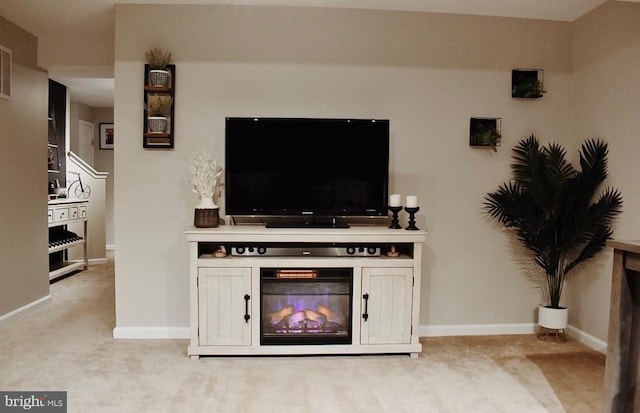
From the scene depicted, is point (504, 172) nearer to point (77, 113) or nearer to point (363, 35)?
point (363, 35)

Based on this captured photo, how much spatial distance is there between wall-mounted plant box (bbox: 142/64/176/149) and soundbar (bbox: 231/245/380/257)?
101cm

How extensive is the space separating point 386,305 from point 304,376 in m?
0.72

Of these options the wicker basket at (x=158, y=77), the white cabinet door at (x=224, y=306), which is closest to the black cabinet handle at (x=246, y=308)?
the white cabinet door at (x=224, y=306)

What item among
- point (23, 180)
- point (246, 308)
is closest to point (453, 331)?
point (246, 308)

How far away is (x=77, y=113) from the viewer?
7.09 metres

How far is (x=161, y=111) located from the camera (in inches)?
126

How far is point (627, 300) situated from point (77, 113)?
7612mm

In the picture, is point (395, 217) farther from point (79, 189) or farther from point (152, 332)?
point (79, 189)

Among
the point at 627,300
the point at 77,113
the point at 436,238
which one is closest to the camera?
the point at 627,300

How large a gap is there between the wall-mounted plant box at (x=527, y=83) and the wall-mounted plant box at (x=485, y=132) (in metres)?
0.26

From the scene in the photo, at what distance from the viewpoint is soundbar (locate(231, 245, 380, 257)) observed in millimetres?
2945

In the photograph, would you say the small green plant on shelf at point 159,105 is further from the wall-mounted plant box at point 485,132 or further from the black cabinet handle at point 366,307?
the wall-mounted plant box at point 485,132

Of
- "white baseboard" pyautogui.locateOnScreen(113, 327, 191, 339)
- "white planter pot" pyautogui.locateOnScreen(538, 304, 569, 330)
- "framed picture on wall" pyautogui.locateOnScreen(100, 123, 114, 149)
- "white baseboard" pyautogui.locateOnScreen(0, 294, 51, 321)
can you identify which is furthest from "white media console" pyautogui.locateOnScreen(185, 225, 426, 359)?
"framed picture on wall" pyautogui.locateOnScreen(100, 123, 114, 149)

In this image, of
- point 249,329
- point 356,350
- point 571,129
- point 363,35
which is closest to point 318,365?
point 356,350
